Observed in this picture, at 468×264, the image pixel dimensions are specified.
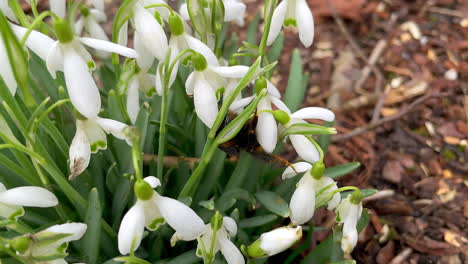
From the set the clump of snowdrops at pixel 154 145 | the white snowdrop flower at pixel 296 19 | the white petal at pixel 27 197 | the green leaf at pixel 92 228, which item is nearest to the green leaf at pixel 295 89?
the clump of snowdrops at pixel 154 145

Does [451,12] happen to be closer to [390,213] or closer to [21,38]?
[390,213]

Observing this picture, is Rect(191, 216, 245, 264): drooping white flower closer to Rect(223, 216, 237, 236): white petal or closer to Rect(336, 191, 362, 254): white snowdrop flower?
Rect(223, 216, 237, 236): white petal

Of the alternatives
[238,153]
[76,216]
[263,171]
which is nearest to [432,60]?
[263,171]

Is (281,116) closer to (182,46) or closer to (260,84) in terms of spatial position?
(260,84)

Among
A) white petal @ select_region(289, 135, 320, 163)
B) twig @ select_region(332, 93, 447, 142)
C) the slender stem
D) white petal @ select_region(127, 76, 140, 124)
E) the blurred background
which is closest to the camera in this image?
the slender stem

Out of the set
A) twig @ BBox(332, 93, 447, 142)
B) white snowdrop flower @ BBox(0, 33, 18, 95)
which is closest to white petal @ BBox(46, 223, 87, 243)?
white snowdrop flower @ BBox(0, 33, 18, 95)
